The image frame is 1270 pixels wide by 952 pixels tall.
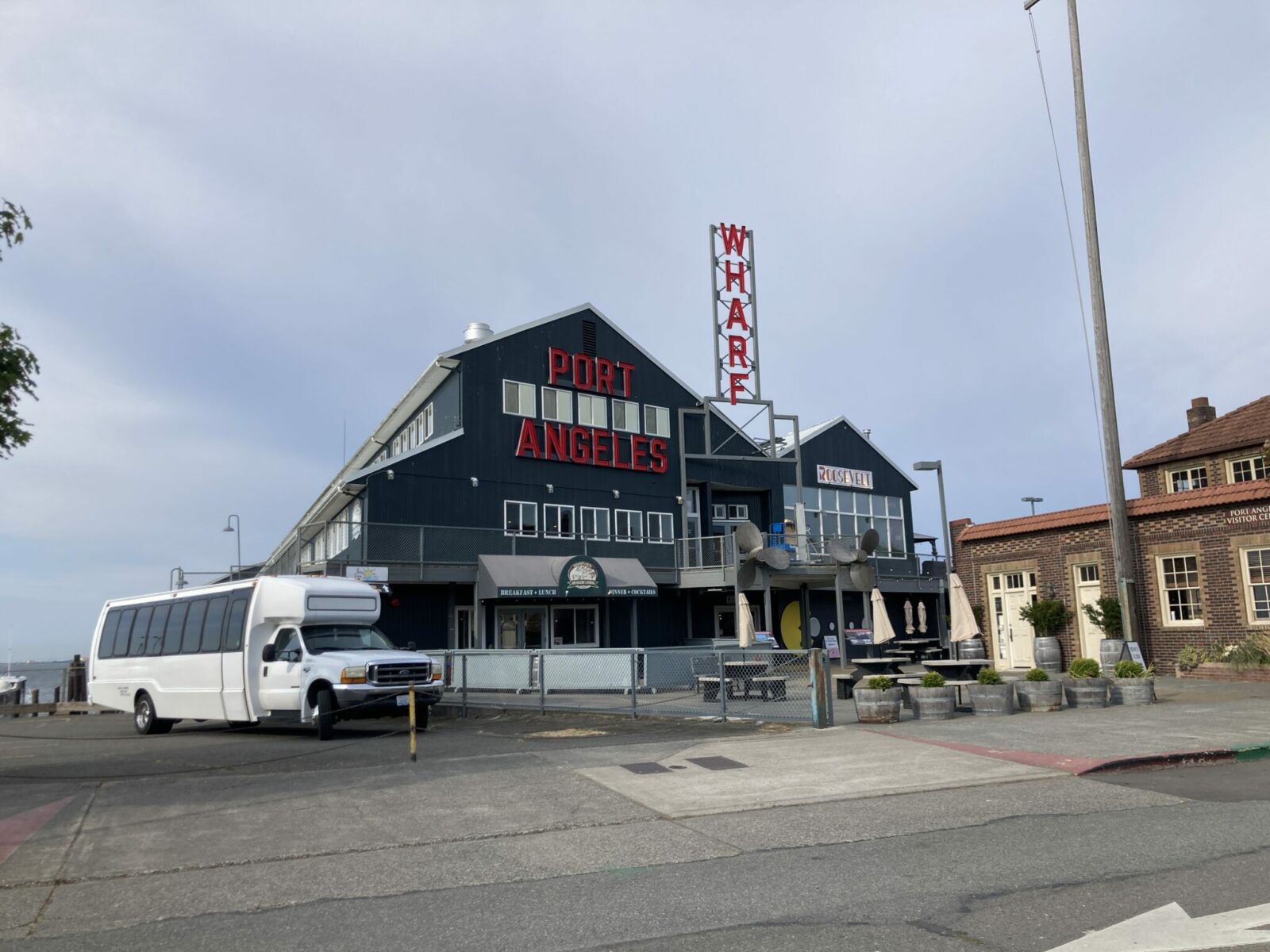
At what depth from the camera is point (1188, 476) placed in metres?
27.9

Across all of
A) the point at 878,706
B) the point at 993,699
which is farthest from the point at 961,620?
the point at 878,706

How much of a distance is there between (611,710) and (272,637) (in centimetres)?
604

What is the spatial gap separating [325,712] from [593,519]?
17.6 m

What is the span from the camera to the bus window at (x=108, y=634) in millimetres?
19750

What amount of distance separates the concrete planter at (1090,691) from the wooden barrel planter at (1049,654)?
793 centimetres

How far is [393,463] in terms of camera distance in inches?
1104

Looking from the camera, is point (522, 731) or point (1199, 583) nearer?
point (522, 731)

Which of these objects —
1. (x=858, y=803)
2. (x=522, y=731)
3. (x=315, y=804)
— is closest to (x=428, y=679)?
(x=522, y=731)

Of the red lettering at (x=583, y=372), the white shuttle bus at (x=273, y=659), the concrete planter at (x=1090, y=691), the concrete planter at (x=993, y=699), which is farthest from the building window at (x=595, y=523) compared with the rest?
the concrete planter at (x=1090, y=691)

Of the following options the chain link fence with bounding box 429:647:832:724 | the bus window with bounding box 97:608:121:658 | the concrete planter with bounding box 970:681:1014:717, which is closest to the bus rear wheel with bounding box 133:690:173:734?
the bus window with bounding box 97:608:121:658

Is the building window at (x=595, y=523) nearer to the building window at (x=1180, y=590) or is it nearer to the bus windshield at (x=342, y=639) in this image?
the bus windshield at (x=342, y=639)

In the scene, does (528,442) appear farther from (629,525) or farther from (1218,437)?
(1218,437)

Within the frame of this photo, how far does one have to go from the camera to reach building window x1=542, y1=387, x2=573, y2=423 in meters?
32.0

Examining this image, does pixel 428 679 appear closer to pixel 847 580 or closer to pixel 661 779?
pixel 661 779
